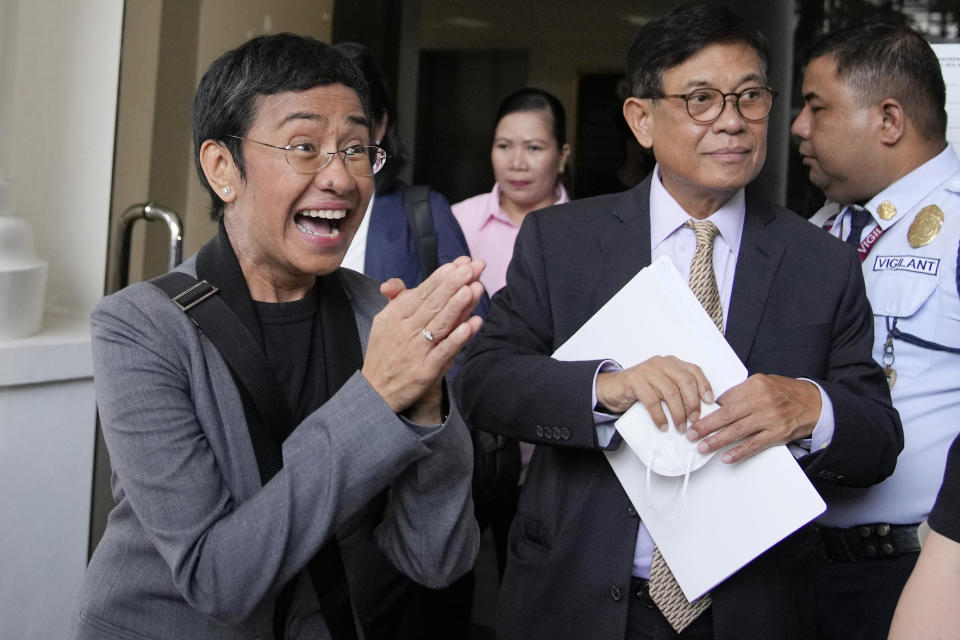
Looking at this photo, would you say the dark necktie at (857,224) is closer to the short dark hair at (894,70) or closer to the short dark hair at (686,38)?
the short dark hair at (894,70)

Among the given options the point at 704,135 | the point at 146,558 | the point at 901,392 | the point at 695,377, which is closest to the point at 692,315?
the point at 695,377

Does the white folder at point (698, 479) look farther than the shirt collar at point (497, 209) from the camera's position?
No

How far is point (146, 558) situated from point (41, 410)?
5.43ft

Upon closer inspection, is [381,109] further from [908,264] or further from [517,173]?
[908,264]

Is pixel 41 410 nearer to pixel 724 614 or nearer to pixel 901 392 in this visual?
pixel 724 614

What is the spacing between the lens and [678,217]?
87.7 inches

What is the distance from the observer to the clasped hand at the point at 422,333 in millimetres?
1453

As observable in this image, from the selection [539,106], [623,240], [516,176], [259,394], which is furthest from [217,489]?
[539,106]

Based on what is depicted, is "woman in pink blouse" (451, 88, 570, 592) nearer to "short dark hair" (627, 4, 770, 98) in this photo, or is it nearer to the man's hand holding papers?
"short dark hair" (627, 4, 770, 98)

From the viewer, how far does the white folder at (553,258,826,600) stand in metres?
1.87

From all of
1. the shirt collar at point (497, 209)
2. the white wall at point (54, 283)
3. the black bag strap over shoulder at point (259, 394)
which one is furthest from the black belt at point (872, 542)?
the white wall at point (54, 283)

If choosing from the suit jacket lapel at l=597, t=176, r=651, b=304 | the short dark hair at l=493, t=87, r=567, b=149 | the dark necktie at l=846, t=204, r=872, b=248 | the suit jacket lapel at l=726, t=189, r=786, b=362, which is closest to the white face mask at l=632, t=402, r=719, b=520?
the suit jacket lapel at l=726, t=189, r=786, b=362

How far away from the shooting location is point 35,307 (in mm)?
2998

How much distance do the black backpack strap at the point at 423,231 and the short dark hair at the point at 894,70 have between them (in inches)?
51.4
